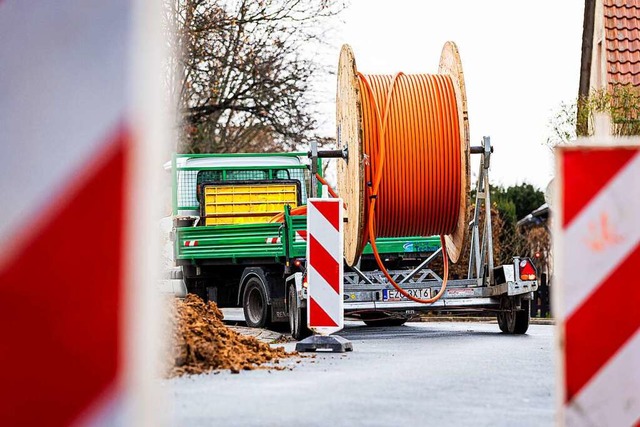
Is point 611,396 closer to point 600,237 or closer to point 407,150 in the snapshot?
point 600,237

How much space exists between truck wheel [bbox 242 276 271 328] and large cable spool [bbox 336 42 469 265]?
2.13m

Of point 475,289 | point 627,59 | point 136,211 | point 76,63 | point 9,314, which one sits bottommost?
point 475,289

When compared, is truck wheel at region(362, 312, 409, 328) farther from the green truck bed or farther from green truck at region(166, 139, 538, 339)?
the green truck bed

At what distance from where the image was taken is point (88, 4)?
1.93 meters

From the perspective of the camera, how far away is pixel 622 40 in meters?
29.7

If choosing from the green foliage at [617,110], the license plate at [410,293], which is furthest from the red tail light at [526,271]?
the green foliage at [617,110]

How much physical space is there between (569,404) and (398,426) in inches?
93.6

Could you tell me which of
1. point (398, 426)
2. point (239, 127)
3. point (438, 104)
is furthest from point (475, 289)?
point (239, 127)

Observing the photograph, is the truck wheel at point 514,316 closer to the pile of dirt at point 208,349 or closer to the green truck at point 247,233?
the green truck at point 247,233

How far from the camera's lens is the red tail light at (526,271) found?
1631cm

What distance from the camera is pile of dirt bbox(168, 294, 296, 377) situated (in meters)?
9.19

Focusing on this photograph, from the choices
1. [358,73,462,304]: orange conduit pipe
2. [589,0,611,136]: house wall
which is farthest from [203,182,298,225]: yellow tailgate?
[589,0,611,136]: house wall

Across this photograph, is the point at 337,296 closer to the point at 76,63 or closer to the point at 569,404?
the point at 569,404

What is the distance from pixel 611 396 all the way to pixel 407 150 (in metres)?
12.2
